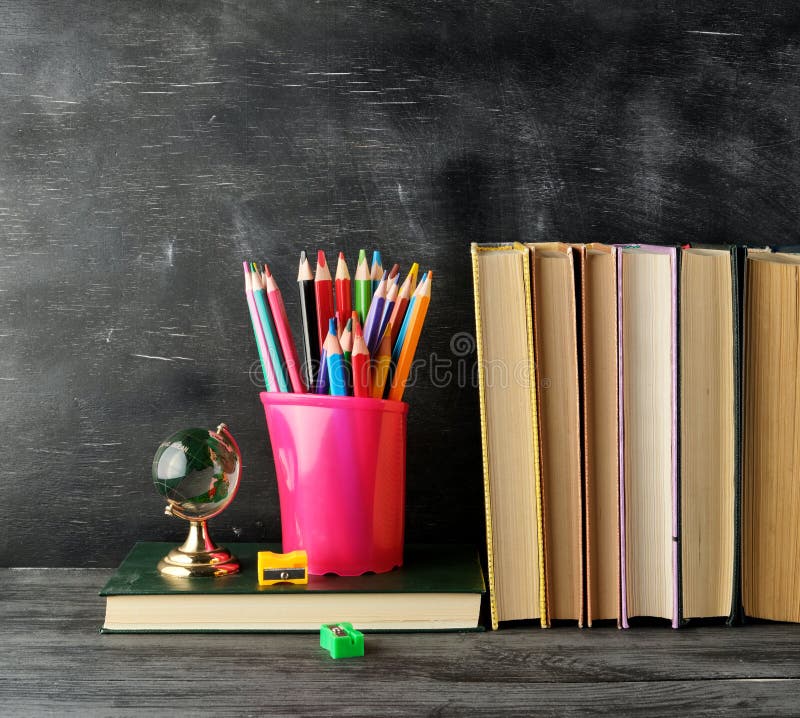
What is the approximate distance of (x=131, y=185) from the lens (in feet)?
2.77

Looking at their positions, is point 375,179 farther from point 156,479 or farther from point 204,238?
point 156,479

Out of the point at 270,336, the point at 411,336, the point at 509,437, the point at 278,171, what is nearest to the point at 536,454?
the point at 509,437

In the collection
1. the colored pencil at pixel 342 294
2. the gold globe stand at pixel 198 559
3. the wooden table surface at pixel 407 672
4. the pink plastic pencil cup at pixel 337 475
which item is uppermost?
the colored pencil at pixel 342 294

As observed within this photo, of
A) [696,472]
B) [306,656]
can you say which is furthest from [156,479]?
[696,472]

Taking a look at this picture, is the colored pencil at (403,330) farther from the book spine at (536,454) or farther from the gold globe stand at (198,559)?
the gold globe stand at (198,559)

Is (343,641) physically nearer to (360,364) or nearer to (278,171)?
(360,364)

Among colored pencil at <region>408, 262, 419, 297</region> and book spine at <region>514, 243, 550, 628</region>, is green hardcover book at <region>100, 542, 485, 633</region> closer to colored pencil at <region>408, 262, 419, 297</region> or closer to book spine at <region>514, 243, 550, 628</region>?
book spine at <region>514, 243, 550, 628</region>

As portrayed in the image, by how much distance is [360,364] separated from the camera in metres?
0.69

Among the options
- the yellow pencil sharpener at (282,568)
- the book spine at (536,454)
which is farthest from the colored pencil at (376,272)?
the yellow pencil sharpener at (282,568)

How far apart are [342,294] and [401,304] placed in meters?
0.05

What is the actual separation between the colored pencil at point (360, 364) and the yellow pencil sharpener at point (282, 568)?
0.14 meters

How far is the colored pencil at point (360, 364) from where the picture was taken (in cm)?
69

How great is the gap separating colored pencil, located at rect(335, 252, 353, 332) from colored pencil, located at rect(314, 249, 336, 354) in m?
0.01

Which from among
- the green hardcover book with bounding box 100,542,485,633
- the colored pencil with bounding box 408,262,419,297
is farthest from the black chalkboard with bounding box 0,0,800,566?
the green hardcover book with bounding box 100,542,485,633
